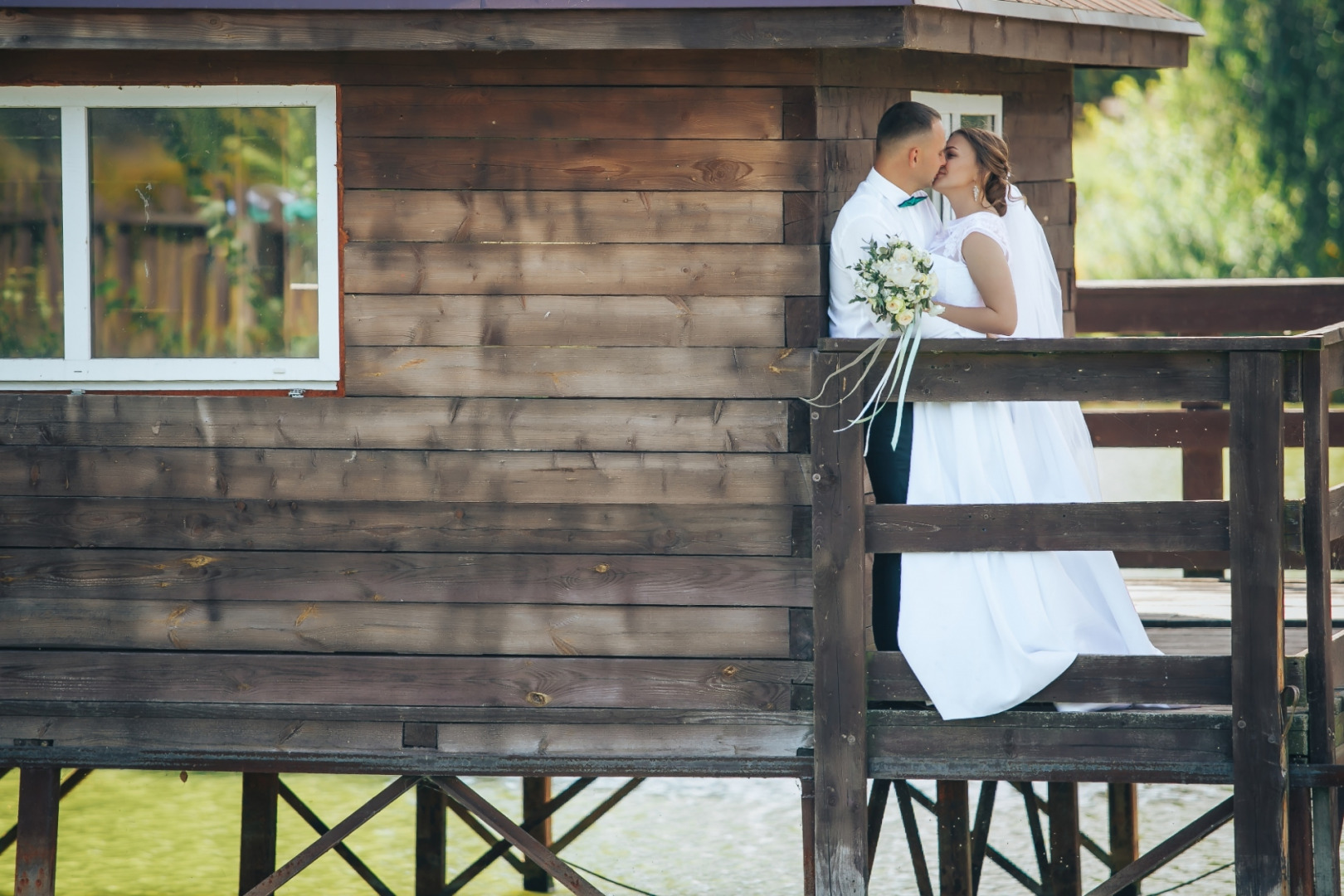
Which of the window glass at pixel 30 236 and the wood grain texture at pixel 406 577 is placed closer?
the wood grain texture at pixel 406 577

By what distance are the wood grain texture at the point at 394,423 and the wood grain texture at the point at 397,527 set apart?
0.19 metres

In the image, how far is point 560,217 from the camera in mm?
5262

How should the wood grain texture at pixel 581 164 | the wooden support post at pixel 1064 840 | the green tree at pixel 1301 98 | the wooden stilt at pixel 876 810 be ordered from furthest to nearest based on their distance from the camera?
1. the green tree at pixel 1301 98
2. the wooden support post at pixel 1064 840
3. the wooden stilt at pixel 876 810
4. the wood grain texture at pixel 581 164

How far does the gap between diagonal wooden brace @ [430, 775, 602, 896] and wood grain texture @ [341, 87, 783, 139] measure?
208 cm

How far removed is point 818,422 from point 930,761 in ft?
3.57

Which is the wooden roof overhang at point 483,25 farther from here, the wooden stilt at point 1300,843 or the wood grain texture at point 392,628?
the wooden stilt at point 1300,843

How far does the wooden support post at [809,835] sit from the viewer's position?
516 centimetres

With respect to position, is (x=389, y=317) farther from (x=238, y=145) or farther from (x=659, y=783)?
(x=659, y=783)

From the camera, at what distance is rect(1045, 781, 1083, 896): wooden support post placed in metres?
7.32

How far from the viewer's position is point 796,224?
521 cm

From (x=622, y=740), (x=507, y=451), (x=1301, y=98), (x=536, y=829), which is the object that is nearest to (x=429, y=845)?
(x=536, y=829)

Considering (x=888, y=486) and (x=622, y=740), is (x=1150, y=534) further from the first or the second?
(x=622, y=740)

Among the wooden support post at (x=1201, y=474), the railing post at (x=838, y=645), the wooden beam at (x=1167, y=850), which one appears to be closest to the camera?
the railing post at (x=838, y=645)

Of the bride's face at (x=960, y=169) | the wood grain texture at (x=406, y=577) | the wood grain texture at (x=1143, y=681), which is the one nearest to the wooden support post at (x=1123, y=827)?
the wood grain texture at (x=1143, y=681)
